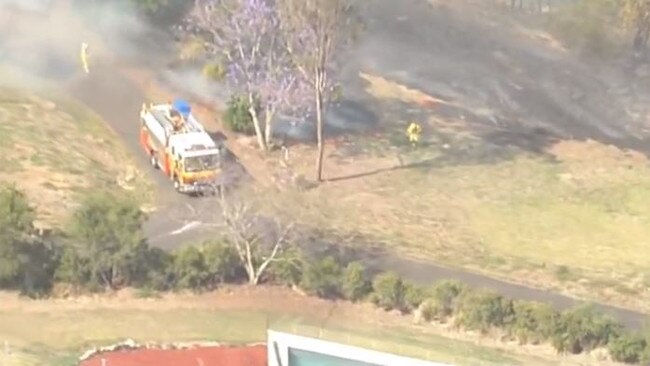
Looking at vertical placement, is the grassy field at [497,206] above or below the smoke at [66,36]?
below

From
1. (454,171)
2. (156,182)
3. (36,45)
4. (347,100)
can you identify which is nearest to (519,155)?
(454,171)

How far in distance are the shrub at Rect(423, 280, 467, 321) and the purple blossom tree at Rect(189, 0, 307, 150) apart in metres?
12.8

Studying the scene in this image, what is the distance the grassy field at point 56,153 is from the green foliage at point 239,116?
14.2 feet

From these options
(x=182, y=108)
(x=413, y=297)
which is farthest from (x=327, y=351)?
(x=182, y=108)

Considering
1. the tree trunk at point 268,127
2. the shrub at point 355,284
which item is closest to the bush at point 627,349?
the shrub at point 355,284

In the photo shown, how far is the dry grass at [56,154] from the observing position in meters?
48.5

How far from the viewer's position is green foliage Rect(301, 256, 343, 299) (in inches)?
1699

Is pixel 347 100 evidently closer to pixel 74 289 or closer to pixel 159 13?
pixel 159 13

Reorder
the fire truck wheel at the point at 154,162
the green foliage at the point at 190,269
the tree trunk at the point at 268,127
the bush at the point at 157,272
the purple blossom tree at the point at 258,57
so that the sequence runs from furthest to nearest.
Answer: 1. the tree trunk at the point at 268,127
2. the purple blossom tree at the point at 258,57
3. the fire truck wheel at the point at 154,162
4. the green foliage at the point at 190,269
5. the bush at the point at 157,272

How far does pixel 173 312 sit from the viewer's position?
41.7 metres

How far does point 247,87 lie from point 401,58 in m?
13.4

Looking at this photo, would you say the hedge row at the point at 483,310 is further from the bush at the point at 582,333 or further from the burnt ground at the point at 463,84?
the burnt ground at the point at 463,84

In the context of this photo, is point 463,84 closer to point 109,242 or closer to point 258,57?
point 258,57

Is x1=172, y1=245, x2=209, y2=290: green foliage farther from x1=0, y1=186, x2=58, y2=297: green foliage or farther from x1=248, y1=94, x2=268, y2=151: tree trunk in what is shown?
→ x1=248, y1=94, x2=268, y2=151: tree trunk
